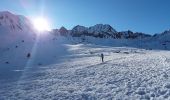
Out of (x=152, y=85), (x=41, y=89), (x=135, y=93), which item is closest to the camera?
(x=135, y=93)

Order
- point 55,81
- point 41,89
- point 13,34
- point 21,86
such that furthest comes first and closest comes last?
point 13,34 → point 55,81 → point 21,86 → point 41,89

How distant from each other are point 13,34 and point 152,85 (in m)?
87.0

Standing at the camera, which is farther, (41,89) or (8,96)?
(41,89)

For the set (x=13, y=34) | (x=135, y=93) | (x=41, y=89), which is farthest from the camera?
(x=13, y=34)

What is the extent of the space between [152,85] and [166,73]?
175 inches

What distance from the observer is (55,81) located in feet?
88.6

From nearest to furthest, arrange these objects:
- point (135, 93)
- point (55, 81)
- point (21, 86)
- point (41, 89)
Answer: point (135, 93) → point (41, 89) → point (21, 86) → point (55, 81)

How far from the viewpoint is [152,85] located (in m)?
20.8

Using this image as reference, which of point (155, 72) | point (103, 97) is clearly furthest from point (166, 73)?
point (103, 97)

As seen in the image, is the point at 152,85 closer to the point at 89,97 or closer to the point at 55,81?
the point at 89,97

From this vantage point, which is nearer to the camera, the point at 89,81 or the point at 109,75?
the point at 89,81

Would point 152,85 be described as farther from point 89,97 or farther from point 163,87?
point 89,97

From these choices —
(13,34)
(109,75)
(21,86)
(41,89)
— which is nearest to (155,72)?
(109,75)

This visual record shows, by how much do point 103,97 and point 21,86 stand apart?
9.50 meters
